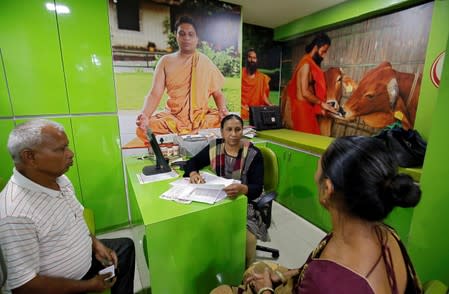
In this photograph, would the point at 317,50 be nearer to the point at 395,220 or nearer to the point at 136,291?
the point at 395,220

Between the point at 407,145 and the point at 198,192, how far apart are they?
1681mm

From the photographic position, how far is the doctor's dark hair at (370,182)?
2.09 feet

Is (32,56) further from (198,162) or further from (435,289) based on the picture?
(435,289)

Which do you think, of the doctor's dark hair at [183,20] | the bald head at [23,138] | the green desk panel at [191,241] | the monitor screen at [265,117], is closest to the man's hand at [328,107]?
the monitor screen at [265,117]

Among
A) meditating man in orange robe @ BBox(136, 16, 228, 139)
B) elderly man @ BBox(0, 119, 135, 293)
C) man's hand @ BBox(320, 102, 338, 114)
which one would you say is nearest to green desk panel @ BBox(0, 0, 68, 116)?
meditating man in orange robe @ BBox(136, 16, 228, 139)

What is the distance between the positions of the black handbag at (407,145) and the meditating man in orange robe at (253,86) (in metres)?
1.90

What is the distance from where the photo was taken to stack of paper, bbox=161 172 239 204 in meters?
1.33

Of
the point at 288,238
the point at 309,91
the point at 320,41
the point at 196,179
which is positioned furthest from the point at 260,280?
the point at 320,41

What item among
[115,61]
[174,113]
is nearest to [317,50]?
[174,113]

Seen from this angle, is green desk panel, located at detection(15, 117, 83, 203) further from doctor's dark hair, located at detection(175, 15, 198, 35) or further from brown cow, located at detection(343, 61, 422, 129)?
brown cow, located at detection(343, 61, 422, 129)

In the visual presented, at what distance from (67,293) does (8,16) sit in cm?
213

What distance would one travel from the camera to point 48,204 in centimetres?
103

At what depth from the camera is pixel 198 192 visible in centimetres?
142

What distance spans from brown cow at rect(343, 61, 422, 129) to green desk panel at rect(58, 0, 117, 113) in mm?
2682
